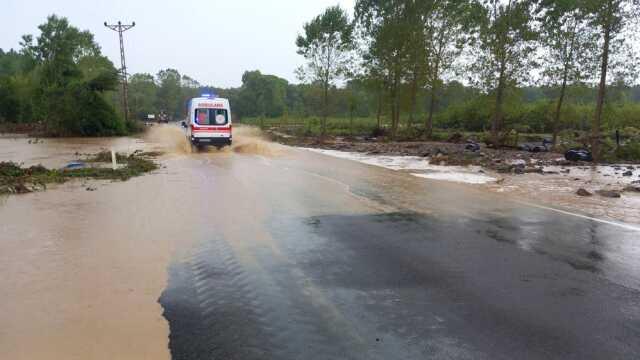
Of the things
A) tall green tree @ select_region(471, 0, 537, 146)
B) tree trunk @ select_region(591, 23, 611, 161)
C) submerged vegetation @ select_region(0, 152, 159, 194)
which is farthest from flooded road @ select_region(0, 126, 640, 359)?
tall green tree @ select_region(471, 0, 537, 146)

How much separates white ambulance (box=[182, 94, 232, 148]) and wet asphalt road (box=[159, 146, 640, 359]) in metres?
14.4

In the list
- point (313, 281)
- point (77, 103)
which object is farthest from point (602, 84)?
point (77, 103)

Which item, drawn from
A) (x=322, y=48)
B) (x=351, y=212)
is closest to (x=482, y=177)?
(x=351, y=212)

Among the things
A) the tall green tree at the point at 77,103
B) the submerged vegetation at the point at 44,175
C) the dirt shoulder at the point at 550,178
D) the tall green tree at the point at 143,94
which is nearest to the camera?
the dirt shoulder at the point at 550,178

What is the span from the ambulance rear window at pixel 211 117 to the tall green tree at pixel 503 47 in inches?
646

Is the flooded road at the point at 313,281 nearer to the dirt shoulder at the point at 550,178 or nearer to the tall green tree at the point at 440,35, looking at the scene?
the dirt shoulder at the point at 550,178

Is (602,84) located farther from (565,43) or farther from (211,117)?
(211,117)

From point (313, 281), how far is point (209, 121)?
19971 mm

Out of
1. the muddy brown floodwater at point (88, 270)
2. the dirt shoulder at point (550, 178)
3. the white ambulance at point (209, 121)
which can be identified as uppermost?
the white ambulance at point (209, 121)

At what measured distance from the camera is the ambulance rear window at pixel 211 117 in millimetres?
24172

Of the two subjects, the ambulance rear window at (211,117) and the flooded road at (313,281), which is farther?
the ambulance rear window at (211,117)

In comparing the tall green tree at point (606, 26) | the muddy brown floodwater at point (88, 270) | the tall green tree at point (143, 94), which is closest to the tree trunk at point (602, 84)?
the tall green tree at point (606, 26)

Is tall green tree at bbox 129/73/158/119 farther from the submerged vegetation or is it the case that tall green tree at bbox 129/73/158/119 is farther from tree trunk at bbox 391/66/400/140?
the submerged vegetation

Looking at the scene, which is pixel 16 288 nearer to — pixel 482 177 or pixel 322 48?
pixel 482 177
